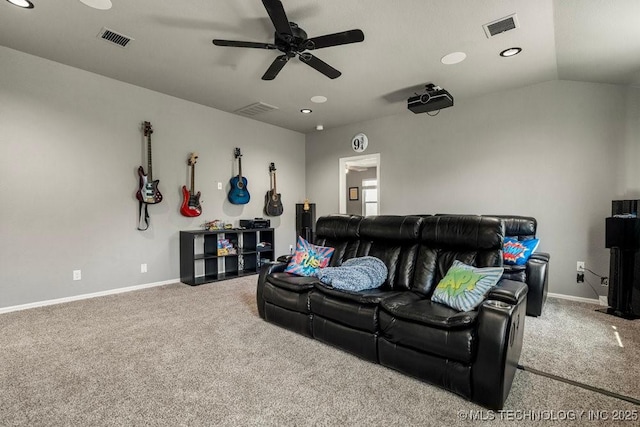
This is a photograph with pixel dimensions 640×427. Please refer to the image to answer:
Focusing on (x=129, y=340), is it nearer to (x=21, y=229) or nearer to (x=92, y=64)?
(x=21, y=229)

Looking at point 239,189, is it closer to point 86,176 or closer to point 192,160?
point 192,160

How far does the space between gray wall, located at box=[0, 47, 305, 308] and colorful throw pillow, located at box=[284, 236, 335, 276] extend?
2408 mm

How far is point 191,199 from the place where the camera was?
15.2 feet

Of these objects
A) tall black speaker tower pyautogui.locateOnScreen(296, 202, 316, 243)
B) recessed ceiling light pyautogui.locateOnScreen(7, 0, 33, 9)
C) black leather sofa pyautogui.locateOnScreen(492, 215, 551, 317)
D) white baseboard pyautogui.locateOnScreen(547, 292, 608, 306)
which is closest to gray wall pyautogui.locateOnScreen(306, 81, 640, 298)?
white baseboard pyautogui.locateOnScreen(547, 292, 608, 306)

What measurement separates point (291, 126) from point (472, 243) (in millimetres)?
4491

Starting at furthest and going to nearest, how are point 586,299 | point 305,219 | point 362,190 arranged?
1. point 362,190
2. point 305,219
3. point 586,299

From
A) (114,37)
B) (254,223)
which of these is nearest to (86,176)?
(114,37)

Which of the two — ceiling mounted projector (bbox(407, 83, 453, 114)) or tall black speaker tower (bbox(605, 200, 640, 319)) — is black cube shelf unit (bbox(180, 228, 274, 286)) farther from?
tall black speaker tower (bbox(605, 200, 640, 319))

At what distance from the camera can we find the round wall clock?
5703mm

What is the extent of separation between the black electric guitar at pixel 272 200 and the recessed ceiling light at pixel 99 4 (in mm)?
3563

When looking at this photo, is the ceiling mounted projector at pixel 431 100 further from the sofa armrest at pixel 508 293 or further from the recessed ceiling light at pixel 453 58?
the sofa armrest at pixel 508 293

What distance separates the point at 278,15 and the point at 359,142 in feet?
12.4

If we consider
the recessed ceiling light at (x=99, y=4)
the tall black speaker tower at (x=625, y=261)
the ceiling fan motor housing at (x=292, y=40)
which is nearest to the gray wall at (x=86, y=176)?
the recessed ceiling light at (x=99, y=4)

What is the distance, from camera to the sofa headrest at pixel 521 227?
11.9 ft
